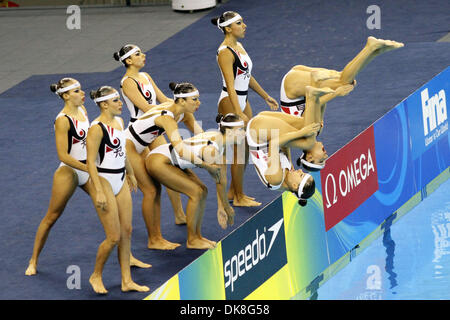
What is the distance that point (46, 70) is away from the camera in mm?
15945

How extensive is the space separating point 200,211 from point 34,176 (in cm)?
321

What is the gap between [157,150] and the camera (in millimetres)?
9031

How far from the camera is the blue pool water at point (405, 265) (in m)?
9.34

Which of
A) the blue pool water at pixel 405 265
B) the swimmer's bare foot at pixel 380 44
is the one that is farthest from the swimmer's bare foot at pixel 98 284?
the swimmer's bare foot at pixel 380 44

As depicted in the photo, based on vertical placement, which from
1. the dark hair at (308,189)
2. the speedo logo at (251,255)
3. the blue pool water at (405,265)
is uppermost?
the dark hair at (308,189)

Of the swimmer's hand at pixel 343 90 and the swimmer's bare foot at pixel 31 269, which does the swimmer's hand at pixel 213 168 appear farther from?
the swimmer's bare foot at pixel 31 269

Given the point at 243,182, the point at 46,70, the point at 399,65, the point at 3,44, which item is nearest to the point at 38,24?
the point at 3,44

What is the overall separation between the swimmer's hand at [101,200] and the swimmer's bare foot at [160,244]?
1342 millimetres

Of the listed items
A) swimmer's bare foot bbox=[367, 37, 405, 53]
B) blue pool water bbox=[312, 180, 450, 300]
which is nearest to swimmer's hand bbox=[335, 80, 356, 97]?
swimmer's bare foot bbox=[367, 37, 405, 53]

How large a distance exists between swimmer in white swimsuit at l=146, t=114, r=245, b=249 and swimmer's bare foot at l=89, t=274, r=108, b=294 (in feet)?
3.63

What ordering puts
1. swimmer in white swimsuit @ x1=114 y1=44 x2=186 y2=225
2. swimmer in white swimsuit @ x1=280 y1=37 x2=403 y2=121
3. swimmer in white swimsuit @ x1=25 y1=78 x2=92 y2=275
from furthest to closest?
swimmer in white swimsuit @ x1=114 y1=44 x2=186 y2=225
swimmer in white swimsuit @ x1=280 y1=37 x2=403 y2=121
swimmer in white swimsuit @ x1=25 y1=78 x2=92 y2=275

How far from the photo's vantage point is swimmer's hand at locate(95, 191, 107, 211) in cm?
801

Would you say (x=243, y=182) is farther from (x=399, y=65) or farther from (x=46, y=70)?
(x=46, y=70)

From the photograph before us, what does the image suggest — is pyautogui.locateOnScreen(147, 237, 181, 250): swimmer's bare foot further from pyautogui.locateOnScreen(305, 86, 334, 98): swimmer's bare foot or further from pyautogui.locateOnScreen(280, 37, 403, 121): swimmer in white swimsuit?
pyautogui.locateOnScreen(305, 86, 334, 98): swimmer's bare foot
